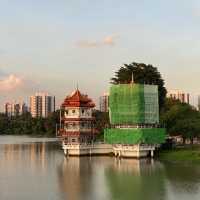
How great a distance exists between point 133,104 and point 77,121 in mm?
7548

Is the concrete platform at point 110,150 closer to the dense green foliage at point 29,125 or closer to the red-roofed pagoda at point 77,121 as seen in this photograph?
the red-roofed pagoda at point 77,121

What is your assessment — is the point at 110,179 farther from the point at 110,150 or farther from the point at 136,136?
the point at 110,150

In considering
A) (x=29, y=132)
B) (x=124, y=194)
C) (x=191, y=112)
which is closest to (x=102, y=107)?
(x=29, y=132)

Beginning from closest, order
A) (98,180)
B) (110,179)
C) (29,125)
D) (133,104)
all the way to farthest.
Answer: (98,180)
(110,179)
(133,104)
(29,125)

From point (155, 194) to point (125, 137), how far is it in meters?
22.4

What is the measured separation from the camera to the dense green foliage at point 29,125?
417 ft

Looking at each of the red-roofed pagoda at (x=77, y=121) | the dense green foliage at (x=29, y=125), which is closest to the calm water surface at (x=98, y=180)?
the red-roofed pagoda at (x=77, y=121)

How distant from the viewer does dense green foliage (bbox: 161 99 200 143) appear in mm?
55000

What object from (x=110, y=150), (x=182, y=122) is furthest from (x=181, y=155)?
(x=110, y=150)

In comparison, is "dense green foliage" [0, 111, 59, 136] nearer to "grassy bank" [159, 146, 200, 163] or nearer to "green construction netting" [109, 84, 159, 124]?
"green construction netting" [109, 84, 159, 124]

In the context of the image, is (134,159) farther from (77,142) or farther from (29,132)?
(29,132)

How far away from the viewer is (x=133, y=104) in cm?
5350

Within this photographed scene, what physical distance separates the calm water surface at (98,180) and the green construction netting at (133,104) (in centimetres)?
526

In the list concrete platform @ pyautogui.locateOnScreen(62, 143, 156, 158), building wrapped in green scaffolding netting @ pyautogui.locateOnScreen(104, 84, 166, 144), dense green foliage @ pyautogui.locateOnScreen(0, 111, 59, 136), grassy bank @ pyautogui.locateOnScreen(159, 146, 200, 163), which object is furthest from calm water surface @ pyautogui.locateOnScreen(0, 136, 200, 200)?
dense green foliage @ pyautogui.locateOnScreen(0, 111, 59, 136)
